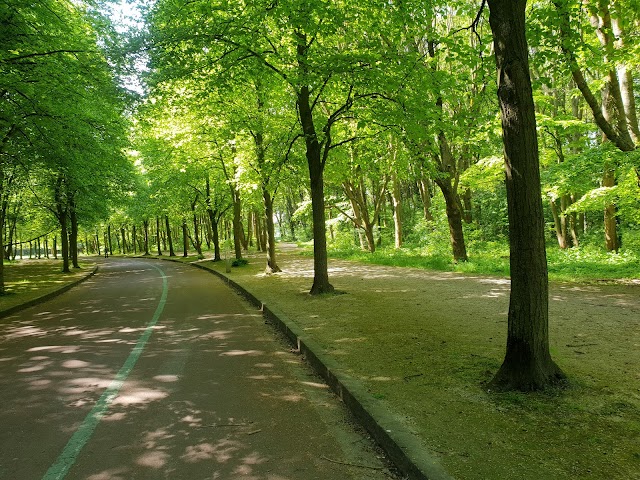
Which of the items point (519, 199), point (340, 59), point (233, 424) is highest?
point (340, 59)

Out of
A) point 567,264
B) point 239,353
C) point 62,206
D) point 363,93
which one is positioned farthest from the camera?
point 62,206

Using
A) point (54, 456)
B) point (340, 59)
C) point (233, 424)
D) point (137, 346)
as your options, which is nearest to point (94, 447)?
point (54, 456)

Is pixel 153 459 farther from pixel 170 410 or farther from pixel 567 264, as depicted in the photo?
pixel 567 264

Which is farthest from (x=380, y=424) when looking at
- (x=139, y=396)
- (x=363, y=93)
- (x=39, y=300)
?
(x=39, y=300)

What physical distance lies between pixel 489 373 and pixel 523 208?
1.84m

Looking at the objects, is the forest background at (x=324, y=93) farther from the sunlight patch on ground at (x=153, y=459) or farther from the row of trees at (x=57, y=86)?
the sunlight patch on ground at (x=153, y=459)

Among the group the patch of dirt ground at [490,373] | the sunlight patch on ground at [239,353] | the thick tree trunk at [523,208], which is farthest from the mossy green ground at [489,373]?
the sunlight patch on ground at [239,353]

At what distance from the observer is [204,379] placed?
5469mm

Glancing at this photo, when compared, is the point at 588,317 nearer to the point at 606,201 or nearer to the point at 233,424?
the point at 233,424

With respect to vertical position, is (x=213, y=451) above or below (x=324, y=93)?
below

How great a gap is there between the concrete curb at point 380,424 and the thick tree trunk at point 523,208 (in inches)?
51.6

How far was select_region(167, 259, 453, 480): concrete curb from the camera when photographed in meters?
3.01

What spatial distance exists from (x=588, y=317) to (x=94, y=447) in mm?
7373

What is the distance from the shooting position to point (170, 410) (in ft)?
14.8
